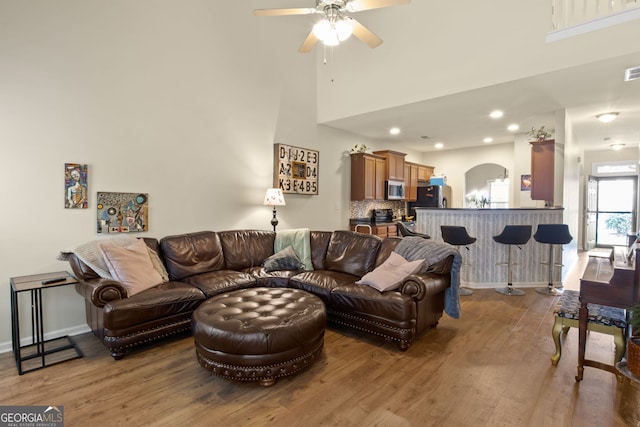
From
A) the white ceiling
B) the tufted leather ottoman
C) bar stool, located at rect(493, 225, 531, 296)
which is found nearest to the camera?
the tufted leather ottoman

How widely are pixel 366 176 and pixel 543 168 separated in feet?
9.81

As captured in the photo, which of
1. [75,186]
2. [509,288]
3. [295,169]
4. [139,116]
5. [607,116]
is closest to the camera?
[75,186]

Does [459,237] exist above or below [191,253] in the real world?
above

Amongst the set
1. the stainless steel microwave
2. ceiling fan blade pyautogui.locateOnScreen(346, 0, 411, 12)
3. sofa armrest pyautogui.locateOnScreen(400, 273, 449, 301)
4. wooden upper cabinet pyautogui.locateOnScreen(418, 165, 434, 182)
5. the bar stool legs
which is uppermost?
ceiling fan blade pyautogui.locateOnScreen(346, 0, 411, 12)

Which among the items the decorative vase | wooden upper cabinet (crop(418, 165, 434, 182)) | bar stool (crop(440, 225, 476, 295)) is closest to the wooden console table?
the decorative vase

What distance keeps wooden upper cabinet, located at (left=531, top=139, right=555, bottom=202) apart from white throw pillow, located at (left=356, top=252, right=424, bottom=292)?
11.9 feet

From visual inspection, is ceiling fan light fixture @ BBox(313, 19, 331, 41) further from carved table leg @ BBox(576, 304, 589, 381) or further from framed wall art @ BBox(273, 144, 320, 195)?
carved table leg @ BBox(576, 304, 589, 381)

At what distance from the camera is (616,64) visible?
3.27 metres

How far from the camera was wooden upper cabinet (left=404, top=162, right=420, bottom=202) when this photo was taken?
7.73 m

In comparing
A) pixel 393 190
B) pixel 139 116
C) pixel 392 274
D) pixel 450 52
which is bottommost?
pixel 392 274

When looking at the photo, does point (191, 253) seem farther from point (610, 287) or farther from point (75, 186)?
point (610, 287)

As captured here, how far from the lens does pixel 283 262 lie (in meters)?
3.95

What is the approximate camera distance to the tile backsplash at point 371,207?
6.81 meters

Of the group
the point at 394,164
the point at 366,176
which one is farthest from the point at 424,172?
the point at 366,176
